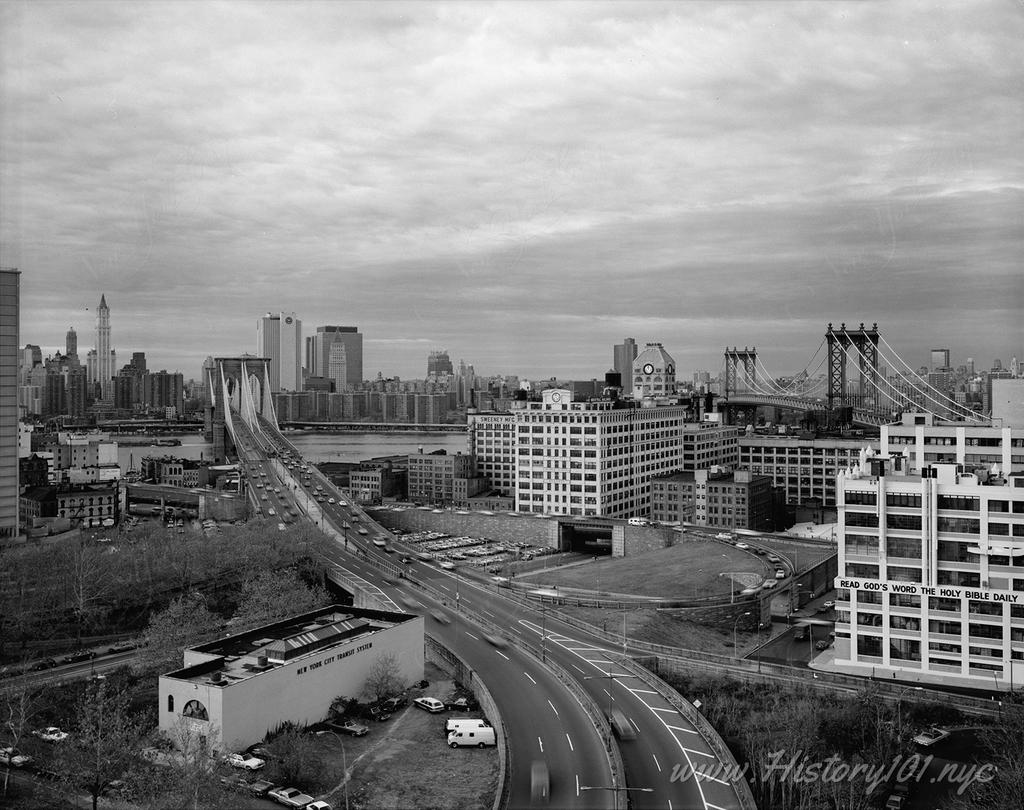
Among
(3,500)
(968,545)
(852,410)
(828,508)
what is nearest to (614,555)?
(828,508)

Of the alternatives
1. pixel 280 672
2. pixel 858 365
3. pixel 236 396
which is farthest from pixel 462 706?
pixel 236 396

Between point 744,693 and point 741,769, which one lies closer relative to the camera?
point 741,769

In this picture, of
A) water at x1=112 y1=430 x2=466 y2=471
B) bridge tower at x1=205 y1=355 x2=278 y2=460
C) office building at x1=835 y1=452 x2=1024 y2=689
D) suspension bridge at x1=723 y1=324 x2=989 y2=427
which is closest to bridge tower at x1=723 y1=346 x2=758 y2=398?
suspension bridge at x1=723 y1=324 x2=989 y2=427

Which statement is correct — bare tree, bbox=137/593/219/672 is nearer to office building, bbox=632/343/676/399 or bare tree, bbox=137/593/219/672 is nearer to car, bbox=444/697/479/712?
car, bbox=444/697/479/712

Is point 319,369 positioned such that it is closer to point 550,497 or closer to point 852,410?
point 852,410

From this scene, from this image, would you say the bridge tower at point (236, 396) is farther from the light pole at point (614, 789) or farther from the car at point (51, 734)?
the light pole at point (614, 789)

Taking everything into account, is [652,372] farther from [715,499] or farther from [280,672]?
[280,672]
